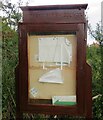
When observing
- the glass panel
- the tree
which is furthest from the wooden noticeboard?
the tree

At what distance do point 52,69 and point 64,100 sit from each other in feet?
1.04

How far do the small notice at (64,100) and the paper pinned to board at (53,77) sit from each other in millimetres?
162

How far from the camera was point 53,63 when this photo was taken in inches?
115

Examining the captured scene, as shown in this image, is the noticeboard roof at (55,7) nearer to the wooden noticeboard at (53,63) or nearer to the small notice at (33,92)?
the wooden noticeboard at (53,63)

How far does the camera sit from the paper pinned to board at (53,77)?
2916mm

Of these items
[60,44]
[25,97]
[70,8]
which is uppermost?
[70,8]

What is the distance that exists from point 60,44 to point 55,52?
0.30ft

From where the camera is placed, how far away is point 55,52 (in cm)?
291

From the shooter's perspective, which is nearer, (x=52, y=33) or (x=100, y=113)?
(x=52, y=33)

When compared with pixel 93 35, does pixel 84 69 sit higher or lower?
lower

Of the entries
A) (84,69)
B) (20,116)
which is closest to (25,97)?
(20,116)

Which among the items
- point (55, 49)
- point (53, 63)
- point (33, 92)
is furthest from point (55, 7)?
point (33, 92)

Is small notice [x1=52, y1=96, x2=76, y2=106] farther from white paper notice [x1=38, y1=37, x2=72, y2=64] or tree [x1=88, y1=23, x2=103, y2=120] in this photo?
tree [x1=88, y1=23, x2=103, y2=120]

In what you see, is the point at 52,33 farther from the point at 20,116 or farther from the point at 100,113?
the point at 100,113
